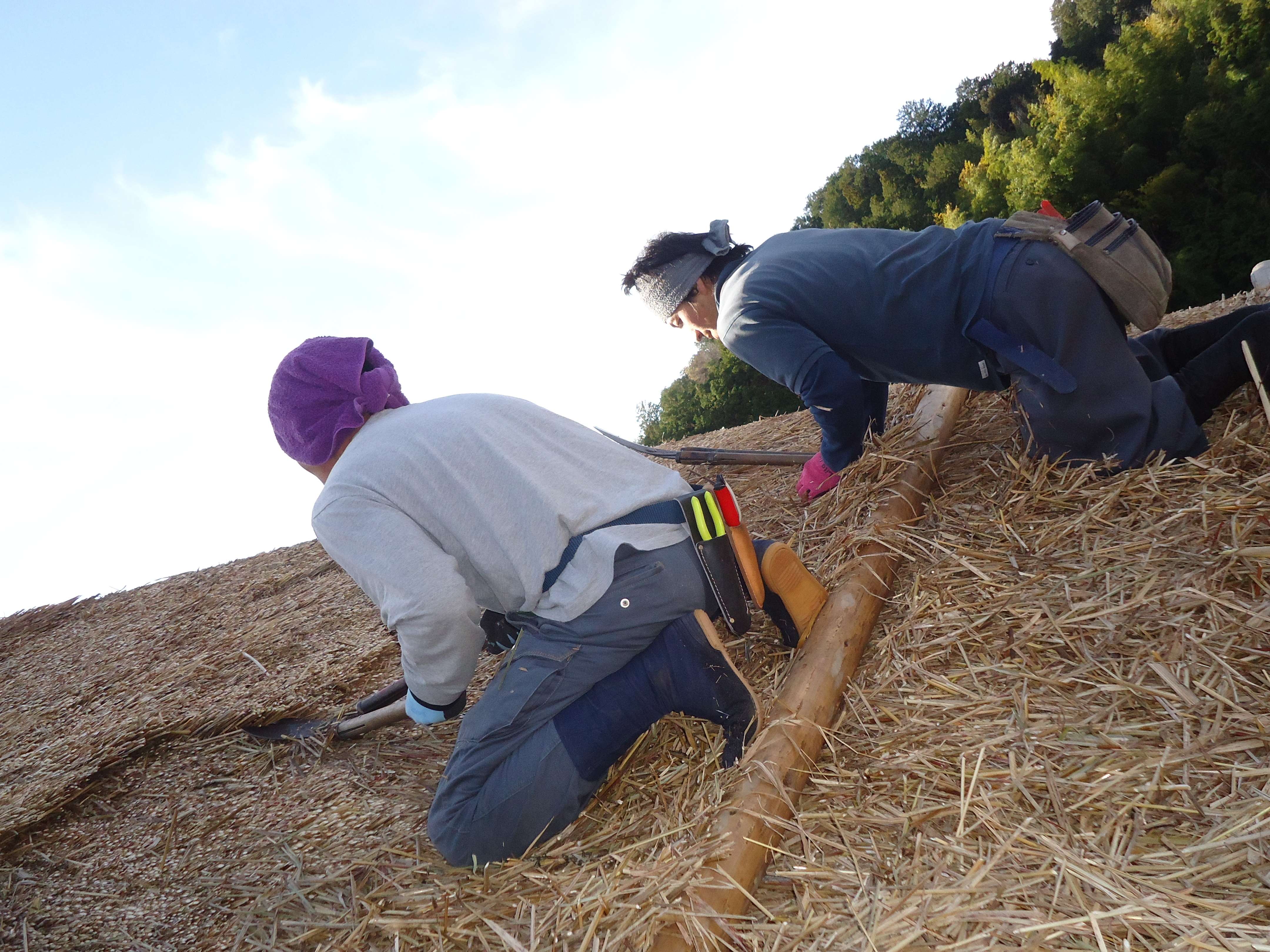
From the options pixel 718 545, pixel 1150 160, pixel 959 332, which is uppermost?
pixel 959 332

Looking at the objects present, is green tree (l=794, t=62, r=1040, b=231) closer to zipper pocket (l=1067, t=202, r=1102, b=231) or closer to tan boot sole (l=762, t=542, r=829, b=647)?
zipper pocket (l=1067, t=202, r=1102, b=231)

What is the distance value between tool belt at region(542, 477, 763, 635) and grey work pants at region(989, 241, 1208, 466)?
1001mm

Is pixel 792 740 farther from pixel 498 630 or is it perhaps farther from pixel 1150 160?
pixel 1150 160

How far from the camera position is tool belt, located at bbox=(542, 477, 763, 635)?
1.94m

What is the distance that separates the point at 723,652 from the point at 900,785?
0.45m

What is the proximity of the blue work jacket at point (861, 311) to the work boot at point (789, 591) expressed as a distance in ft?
2.13

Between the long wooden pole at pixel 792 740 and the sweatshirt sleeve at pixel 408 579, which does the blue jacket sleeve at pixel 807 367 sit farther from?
the sweatshirt sleeve at pixel 408 579

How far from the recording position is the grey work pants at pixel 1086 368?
2258 millimetres

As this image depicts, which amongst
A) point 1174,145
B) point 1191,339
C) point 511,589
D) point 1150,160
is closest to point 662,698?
point 511,589

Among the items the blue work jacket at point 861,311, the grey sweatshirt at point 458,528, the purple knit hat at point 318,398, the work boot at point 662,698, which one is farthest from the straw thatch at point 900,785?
the purple knit hat at point 318,398

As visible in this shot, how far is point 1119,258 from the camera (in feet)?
7.38

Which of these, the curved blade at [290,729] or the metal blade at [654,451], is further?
the metal blade at [654,451]

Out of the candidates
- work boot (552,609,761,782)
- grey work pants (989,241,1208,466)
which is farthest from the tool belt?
grey work pants (989,241,1208,466)

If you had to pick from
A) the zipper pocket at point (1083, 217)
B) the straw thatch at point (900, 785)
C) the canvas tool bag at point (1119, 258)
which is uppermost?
the zipper pocket at point (1083, 217)
